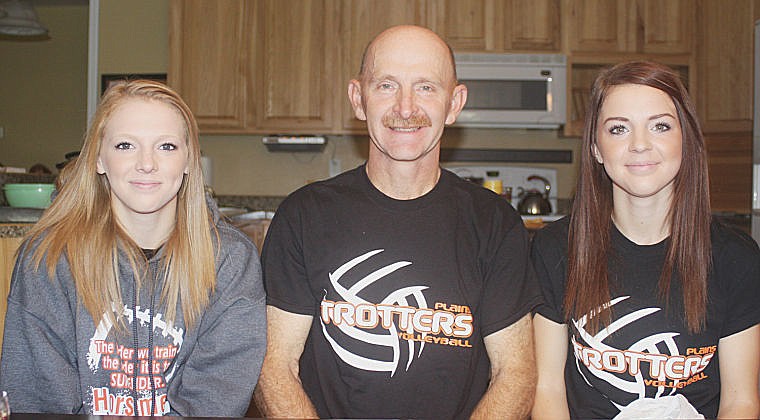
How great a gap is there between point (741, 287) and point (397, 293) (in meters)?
0.68

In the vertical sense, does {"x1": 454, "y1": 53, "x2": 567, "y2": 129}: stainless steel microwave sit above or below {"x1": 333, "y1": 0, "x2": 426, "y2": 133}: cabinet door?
below

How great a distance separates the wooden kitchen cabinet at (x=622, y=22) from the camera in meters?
4.15

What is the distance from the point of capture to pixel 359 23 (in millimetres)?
4207

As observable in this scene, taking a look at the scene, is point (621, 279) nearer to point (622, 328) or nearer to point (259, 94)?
point (622, 328)

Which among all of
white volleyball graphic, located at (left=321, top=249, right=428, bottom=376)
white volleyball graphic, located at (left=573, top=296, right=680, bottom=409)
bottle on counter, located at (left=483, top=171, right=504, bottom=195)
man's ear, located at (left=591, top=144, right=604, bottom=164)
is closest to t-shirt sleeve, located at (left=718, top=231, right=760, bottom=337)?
white volleyball graphic, located at (left=573, top=296, right=680, bottom=409)

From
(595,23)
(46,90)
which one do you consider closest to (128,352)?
(595,23)

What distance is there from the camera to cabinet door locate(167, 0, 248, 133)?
4.25 meters

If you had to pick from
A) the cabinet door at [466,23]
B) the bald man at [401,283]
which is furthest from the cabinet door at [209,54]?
the bald man at [401,283]

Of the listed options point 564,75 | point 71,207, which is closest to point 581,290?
point 71,207

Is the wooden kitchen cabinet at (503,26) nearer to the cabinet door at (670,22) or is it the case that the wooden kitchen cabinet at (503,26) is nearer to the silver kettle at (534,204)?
the cabinet door at (670,22)

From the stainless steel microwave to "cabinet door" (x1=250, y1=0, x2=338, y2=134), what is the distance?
828mm

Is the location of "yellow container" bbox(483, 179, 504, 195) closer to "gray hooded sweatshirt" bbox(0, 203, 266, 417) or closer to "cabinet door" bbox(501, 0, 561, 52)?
"cabinet door" bbox(501, 0, 561, 52)

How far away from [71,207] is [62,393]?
0.39 meters

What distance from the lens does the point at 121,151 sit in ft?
4.58
